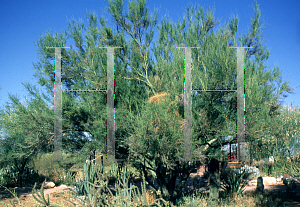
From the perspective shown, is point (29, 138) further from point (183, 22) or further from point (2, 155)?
point (183, 22)

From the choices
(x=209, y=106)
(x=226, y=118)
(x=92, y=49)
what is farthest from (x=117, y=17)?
(x=226, y=118)

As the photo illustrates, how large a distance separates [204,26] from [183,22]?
745mm

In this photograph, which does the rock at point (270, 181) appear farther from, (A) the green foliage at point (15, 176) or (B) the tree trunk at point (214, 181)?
(A) the green foliage at point (15, 176)

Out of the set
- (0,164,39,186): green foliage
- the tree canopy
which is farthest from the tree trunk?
(0,164,39,186): green foliage

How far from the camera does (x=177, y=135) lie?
5.38m

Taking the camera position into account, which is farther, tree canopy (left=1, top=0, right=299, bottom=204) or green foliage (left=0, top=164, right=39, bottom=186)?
green foliage (left=0, top=164, right=39, bottom=186)

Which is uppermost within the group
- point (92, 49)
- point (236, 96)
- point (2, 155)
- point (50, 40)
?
point (50, 40)

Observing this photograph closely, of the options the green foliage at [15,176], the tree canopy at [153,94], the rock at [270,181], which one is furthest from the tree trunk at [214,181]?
the green foliage at [15,176]

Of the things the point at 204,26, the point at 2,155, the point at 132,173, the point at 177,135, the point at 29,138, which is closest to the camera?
the point at 177,135

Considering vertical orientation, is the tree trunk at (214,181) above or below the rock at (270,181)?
above
